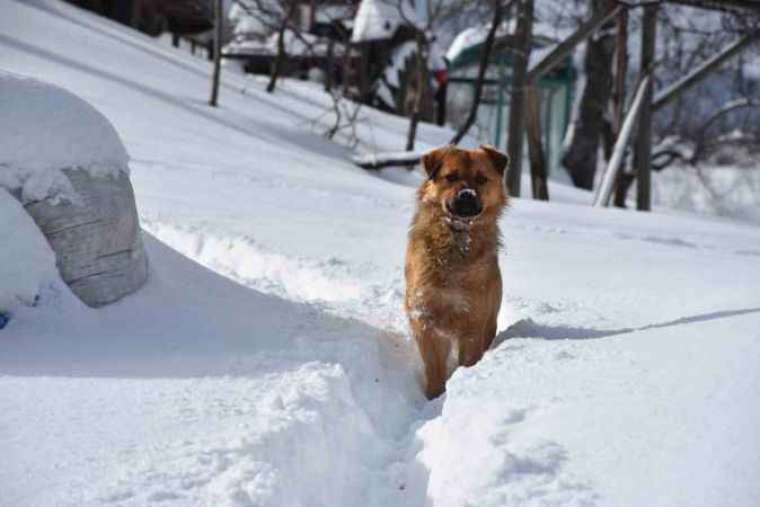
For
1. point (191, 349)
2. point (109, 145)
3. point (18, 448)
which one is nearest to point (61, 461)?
point (18, 448)

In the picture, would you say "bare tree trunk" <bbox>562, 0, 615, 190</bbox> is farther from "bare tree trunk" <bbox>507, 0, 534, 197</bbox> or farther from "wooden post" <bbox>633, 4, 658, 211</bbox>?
"bare tree trunk" <bbox>507, 0, 534, 197</bbox>

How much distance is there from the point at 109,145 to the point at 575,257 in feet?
12.9

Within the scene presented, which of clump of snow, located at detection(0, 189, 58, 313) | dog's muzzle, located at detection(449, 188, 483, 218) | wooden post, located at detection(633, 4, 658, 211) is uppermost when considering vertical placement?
wooden post, located at detection(633, 4, 658, 211)

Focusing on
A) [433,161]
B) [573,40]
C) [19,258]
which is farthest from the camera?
[573,40]

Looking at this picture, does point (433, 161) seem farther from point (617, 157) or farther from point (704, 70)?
point (704, 70)

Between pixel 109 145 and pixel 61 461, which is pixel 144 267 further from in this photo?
pixel 61 461

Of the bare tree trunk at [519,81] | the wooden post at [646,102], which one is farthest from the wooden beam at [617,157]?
the bare tree trunk at [519,81]

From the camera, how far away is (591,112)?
68.5ft

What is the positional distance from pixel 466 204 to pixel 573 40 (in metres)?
7.76

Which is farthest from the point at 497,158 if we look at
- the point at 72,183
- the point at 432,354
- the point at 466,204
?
the point at 72,183

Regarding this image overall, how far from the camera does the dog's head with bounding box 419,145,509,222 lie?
4.47 m

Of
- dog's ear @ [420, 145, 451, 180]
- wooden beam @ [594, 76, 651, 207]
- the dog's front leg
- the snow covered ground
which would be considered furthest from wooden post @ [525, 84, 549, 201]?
the dog's front leg

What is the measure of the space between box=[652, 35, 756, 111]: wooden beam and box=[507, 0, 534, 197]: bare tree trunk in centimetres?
256

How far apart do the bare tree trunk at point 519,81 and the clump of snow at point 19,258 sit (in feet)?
28.2
